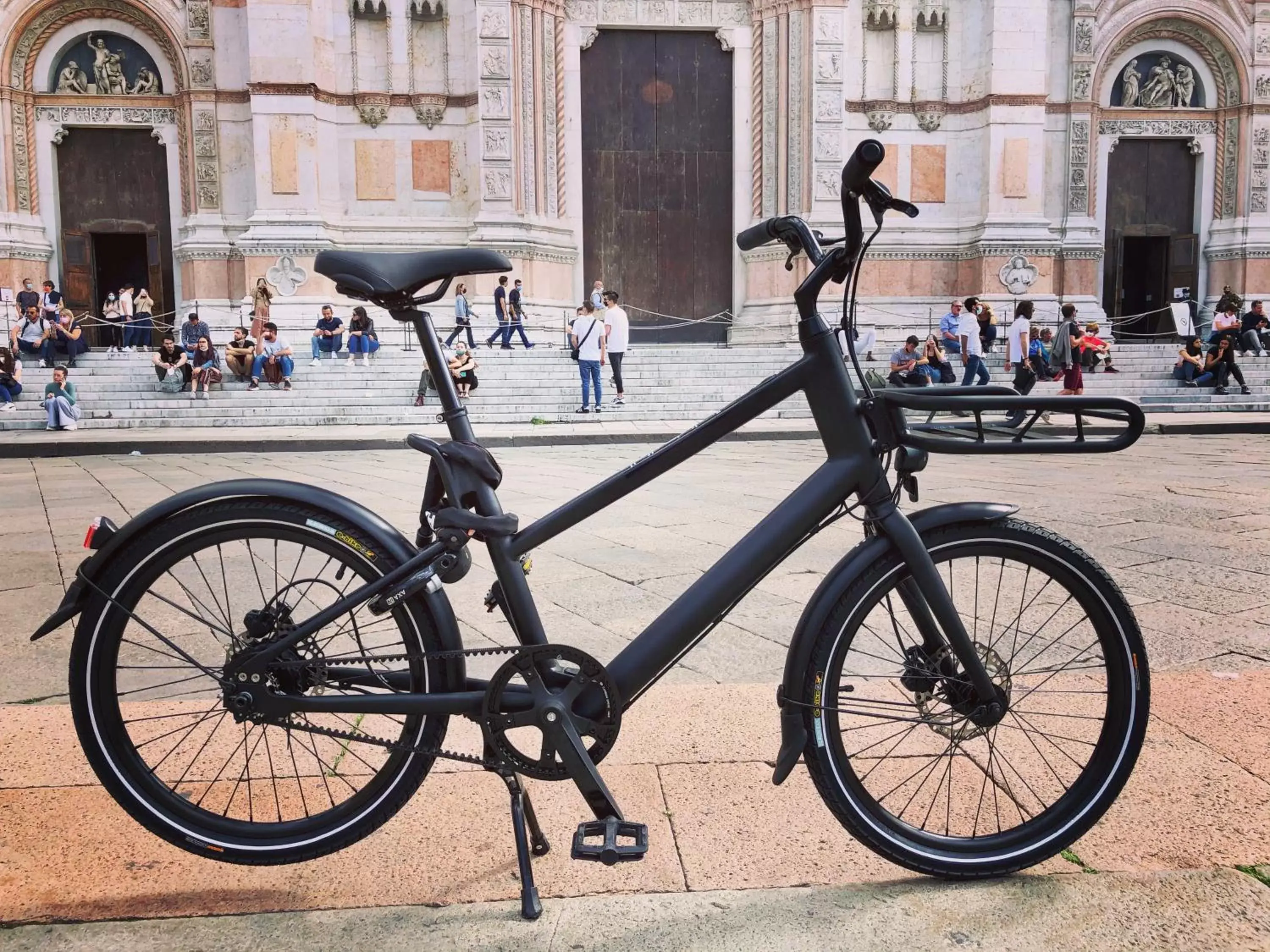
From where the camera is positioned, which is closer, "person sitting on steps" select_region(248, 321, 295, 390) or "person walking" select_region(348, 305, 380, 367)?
"person sitting on steps" select_region(248, 321, 295, 390)

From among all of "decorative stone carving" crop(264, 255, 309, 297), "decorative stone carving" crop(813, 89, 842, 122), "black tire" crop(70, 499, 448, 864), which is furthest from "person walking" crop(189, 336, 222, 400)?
"black tire" crop(70, 499, 448, 864)

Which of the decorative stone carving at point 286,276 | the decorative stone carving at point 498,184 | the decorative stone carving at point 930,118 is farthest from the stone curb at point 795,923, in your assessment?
the decorative stone carving at point 930,118

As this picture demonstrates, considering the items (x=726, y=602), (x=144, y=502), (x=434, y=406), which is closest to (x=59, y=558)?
(x=144, y=502)

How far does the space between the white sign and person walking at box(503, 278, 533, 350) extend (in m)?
13.0

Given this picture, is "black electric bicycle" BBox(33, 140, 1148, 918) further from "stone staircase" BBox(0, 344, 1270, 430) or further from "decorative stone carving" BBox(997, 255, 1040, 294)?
"decorative stone carving" BBox(997, 255, 1040, 294)

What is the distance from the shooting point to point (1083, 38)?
21.3 m

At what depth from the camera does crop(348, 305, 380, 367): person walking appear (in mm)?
16891

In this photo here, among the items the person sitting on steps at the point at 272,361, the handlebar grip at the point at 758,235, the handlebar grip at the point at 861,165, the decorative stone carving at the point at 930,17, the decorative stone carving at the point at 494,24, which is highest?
the decorative stone carving at the point at 930,17

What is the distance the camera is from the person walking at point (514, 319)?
59.0ft

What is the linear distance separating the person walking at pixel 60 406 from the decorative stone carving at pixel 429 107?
29.3 feet

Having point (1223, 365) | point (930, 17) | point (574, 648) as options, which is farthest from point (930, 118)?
point (574, 648)

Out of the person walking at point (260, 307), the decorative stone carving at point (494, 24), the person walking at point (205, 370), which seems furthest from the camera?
the decorative stone carving at point (494, 24)

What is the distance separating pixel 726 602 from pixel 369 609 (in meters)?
0.73

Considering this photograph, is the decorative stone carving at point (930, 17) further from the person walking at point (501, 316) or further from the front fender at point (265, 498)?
the front fender at point (265, 498)
